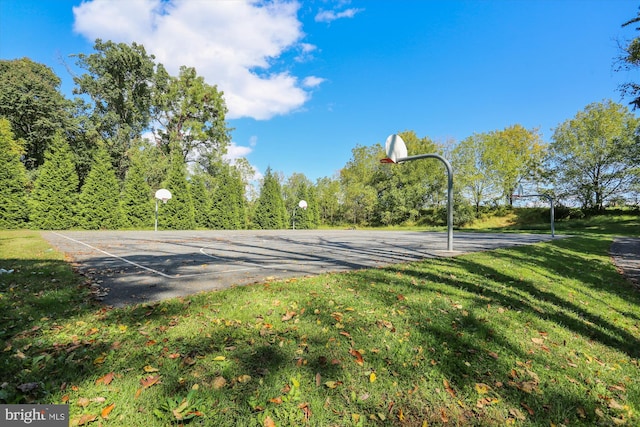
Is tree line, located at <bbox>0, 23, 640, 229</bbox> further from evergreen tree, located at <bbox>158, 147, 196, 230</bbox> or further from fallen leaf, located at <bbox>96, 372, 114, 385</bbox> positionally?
fallen leaf, located at <bbox>96, 372, 114, 385</bbox>

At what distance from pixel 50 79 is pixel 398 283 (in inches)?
1554

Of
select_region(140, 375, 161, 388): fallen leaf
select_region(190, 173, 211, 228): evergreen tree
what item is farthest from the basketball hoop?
select_region(140, 375, 161, 388): fallen leaf

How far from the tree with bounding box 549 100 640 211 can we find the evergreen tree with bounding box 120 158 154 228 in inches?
1698

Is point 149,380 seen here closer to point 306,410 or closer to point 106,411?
point 106,411

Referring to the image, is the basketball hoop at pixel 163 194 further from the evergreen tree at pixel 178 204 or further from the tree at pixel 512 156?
the tree at pixel 512 156

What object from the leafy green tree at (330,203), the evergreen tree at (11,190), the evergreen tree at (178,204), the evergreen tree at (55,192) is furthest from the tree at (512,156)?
the evergreen tree at (11,190)

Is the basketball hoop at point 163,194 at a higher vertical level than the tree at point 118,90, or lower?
lower

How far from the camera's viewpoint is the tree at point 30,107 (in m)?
22.6

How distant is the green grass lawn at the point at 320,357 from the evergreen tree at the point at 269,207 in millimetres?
25849

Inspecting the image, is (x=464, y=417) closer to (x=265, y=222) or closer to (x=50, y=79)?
(x=265, y=222)

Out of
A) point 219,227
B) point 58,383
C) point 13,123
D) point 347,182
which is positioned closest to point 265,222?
point 219,227

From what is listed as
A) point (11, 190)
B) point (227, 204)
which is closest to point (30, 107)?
point (11, 190)

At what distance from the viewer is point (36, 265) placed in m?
5.47

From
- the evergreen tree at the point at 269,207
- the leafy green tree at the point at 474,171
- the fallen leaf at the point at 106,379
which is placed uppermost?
the leafy green tree at the point at 474,171
